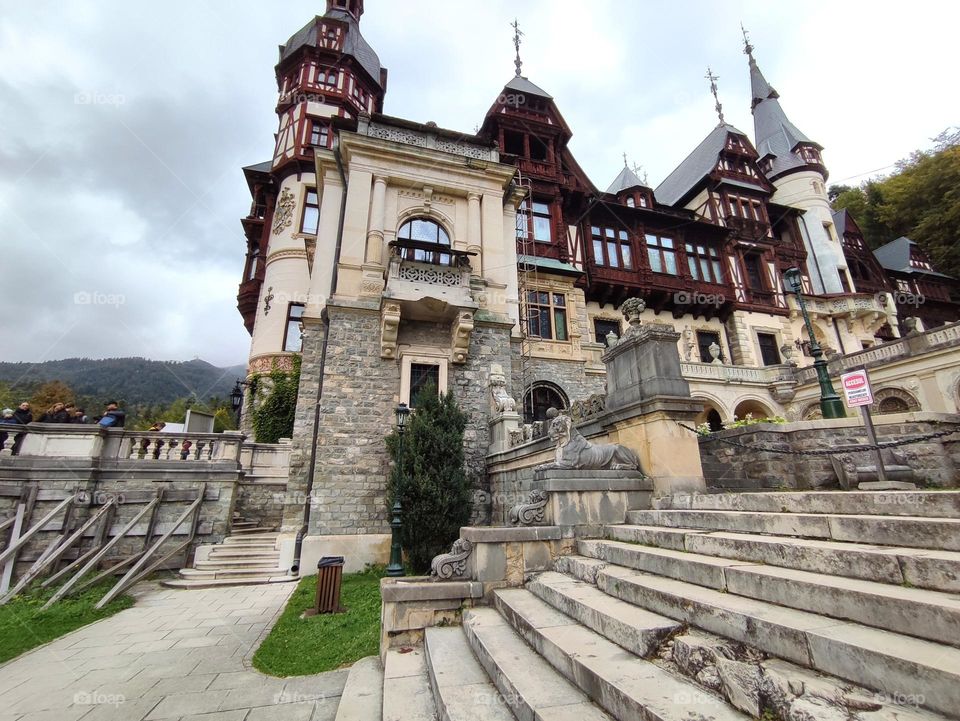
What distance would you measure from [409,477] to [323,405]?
3.63m

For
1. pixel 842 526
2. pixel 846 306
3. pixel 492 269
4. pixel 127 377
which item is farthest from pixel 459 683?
pixel 127 377

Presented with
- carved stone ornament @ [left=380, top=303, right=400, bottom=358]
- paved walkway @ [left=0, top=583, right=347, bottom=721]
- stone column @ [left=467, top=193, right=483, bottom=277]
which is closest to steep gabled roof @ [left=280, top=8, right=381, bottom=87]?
stone column @ [left=467, top=193, right=483, bottom=277]

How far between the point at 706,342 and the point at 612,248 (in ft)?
22.9

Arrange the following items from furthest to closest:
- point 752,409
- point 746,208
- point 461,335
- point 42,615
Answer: point 746,208
point 752,409
point 461,335
point 42,615

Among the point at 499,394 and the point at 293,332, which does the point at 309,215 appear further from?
the point at 499,394

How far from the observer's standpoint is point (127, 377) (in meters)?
76.8

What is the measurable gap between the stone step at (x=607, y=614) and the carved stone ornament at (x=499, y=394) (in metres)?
7.20

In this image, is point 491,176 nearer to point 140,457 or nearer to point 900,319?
point 140,457

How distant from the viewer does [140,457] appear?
37.8ft

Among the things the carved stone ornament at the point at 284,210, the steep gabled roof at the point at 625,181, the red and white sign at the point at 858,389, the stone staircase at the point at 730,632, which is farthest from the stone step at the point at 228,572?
the steep gabled roof at the point at 625,181

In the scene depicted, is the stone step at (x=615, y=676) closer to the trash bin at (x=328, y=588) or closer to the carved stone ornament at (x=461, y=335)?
the trash bin at (x=328, y=588)

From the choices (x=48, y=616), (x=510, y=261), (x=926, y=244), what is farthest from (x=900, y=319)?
(x=48, y=616)

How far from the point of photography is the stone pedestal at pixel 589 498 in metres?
4.93

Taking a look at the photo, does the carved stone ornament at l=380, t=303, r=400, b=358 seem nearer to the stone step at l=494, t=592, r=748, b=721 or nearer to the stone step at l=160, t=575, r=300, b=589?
the stone step at l=160, t=575, r=300, b=589
